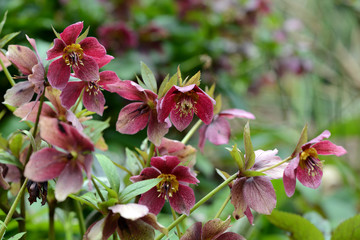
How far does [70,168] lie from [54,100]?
0.36ft

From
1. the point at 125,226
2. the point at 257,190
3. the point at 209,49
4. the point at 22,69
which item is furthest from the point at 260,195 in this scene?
the point at 209,49

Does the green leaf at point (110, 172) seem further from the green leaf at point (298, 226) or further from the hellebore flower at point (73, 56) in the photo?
the green leaf at point (298, 226)

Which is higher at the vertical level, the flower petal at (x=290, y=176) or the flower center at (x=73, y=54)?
the flower center at (x=73, y=54)

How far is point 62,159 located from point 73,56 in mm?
95

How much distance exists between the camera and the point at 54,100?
0.38m

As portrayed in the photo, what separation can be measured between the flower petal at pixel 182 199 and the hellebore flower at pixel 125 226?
0.16 feet

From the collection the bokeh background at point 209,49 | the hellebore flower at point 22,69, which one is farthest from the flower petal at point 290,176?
the bokeh background at point 209,49

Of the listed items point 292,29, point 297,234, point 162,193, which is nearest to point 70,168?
point 162,193

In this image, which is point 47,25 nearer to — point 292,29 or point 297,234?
point 292,29

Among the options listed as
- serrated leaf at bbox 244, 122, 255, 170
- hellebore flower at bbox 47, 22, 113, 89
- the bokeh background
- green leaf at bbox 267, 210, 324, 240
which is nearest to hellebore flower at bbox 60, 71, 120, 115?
hellebore flower at bbox 47, 22, 113, 89

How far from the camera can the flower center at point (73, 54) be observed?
0.34 m

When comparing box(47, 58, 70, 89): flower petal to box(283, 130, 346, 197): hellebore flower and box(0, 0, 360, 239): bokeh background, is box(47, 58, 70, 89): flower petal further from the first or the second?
box(0, 0, 360, 239): bokeh background

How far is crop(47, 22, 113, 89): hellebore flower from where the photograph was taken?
336 millimetres

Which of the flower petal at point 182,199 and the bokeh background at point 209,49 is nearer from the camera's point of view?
the flower petal at point 182,199
